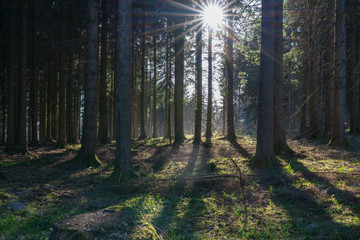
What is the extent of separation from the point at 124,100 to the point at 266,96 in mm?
5133

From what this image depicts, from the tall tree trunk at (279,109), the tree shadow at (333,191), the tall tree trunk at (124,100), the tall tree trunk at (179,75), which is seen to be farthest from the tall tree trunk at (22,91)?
the tree shadow at (333,191)

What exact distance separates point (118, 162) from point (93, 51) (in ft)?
Result: 17.9

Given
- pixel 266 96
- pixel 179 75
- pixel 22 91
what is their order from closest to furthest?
1. pixel 266 96
2. pixel 22 91
3. pixel 179 75

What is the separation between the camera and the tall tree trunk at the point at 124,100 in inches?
321

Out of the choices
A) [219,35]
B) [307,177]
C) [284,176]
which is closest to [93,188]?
[284,176]

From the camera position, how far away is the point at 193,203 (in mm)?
6090

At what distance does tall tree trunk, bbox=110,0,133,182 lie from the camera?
8148 millimetres

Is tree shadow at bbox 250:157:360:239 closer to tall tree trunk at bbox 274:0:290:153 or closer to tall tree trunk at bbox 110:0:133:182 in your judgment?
tall tree trunk at bbox 274:0:290:153

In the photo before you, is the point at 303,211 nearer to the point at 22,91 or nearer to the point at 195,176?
the point at 195,176

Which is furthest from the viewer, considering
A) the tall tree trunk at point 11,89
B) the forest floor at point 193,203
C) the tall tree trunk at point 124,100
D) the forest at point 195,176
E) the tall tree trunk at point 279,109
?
the tall tree trunk at point 11,89

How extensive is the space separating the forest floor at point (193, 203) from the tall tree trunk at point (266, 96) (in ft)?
2.22

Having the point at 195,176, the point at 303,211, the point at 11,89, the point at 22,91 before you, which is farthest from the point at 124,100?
the point at 11,89

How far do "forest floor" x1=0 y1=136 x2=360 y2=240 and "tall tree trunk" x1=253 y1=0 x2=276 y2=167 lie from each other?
2.22 feet

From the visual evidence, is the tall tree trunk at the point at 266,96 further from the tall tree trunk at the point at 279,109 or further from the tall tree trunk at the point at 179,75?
the tall tree trunk at the point at 179,75
